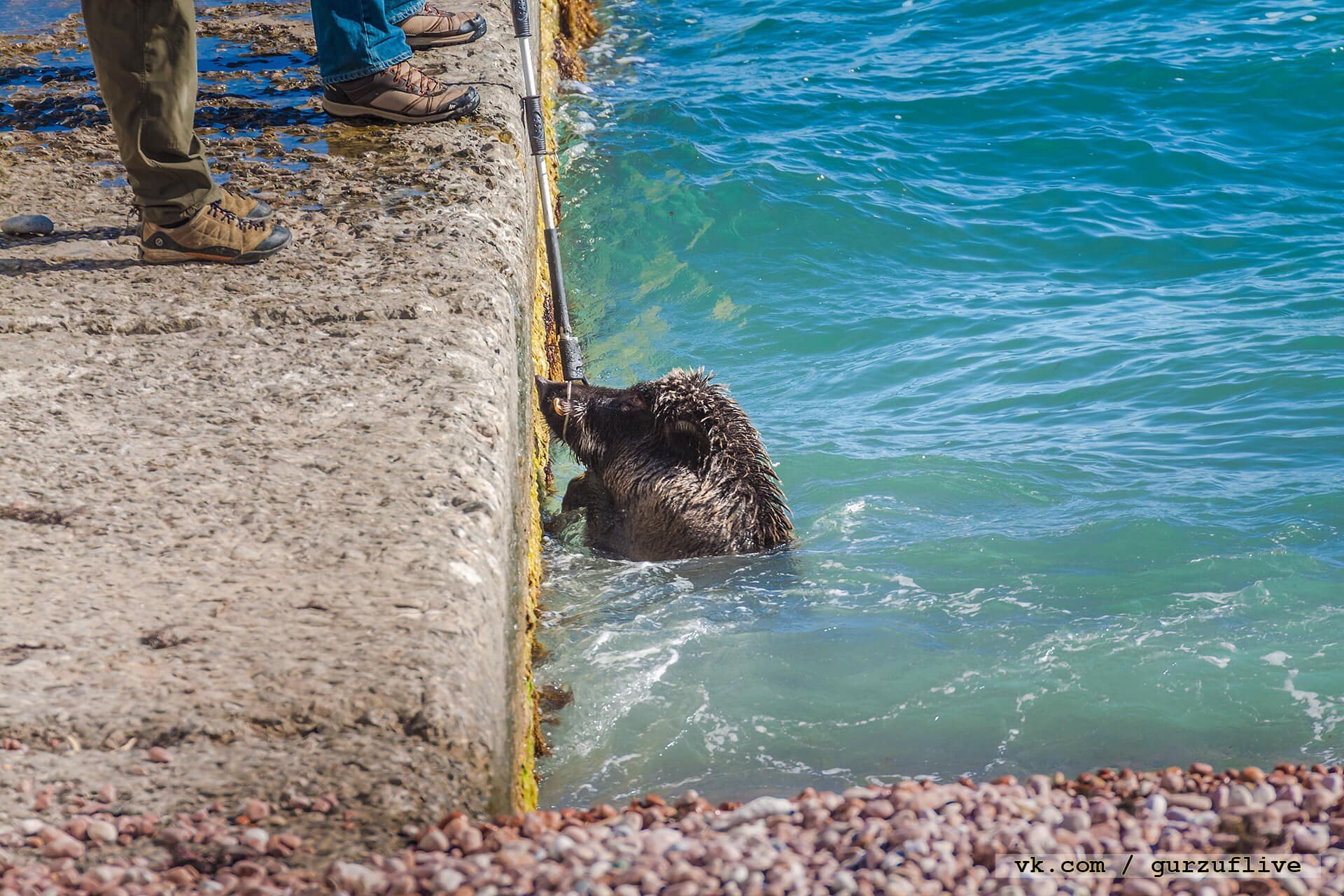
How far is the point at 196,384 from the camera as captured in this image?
4.03 metres

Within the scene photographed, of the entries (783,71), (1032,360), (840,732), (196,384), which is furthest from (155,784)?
(783,71)

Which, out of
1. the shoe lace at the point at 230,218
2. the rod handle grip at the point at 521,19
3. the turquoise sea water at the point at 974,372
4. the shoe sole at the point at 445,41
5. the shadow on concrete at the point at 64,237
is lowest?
the turquoise sea water at the point at 974,372

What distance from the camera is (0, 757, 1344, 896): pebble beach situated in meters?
2.34

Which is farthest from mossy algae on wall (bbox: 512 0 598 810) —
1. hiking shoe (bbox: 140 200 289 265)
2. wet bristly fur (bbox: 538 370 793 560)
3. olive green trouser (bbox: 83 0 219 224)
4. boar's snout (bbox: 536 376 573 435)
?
olive green trouser (bbox: 83 0 219 224)

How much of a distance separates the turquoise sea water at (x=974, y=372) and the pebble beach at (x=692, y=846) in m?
0.89

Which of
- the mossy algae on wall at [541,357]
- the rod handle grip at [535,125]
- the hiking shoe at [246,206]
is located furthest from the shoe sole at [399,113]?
the hiking shoe at [246,206]

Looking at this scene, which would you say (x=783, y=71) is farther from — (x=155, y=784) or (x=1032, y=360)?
(x=155, y=784)

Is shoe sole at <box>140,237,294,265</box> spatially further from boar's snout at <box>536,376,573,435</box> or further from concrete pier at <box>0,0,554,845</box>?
boar's snout at <box>536,376,573,435</box>

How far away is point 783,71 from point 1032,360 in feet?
27.4

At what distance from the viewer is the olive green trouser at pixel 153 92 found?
433cm

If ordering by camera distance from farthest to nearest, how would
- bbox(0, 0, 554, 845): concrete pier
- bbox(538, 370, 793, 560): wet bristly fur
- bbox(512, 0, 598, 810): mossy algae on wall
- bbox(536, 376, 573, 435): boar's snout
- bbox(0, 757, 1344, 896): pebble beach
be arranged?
1. bbox(536, 376, 573, 435): boar's snout
2. bbox(538, 370, 793, 560): wet bristly fur
3. bbox(512, 0, 598, 810): mossy algae on wall
4. bbox(0, 0, 554, 845): concrete pier
5. bbox(0, 757, 1344, 896): pebble beach

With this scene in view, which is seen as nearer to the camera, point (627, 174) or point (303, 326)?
point (303, 326)

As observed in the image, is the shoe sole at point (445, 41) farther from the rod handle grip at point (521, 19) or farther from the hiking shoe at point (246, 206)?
the hiking shoe at point (246, 206)

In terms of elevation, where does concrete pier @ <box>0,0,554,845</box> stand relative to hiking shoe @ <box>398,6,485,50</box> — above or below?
below
